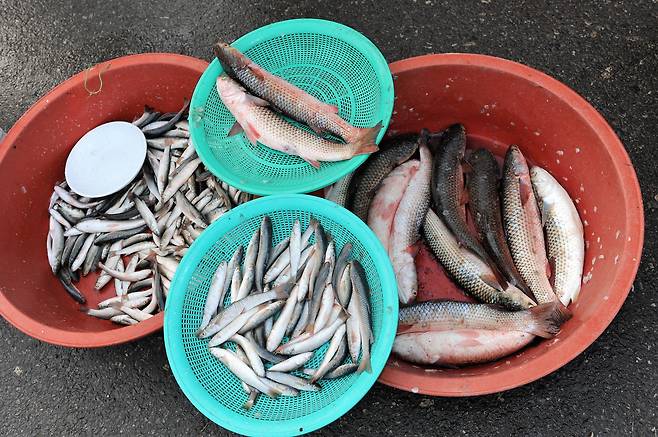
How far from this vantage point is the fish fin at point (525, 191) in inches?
108

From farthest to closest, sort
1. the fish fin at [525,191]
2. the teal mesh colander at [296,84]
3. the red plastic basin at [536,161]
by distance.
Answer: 1. the fish fin at [525,191]
2. the teal mesh colander at [296,84]
3. the red plastic basin at [536,161]

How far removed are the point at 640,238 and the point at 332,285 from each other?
134 cm

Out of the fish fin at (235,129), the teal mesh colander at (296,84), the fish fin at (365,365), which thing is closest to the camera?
the fish fin at (365,365)

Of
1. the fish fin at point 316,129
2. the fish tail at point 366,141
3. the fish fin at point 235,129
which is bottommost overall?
the fish fin at point 235,129

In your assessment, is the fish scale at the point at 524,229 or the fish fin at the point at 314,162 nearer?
the fish fin at the point at 314,162

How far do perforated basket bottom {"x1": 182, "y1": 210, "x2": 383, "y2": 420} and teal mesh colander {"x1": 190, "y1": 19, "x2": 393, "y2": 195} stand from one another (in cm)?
21

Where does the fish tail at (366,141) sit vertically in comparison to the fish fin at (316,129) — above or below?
above

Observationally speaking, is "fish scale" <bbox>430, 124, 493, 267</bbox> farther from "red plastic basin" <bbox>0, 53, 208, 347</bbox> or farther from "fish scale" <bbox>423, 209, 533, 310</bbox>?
"red plastic basin" <bbox>0, 53, 208, 347</bbox>

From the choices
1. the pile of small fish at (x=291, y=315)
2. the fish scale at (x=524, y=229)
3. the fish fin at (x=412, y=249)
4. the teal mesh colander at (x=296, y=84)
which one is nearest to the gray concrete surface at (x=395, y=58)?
the fish scale at (x=524, y=229)

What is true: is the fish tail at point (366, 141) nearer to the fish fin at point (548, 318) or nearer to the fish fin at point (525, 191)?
the fish fin at point (525, 191)

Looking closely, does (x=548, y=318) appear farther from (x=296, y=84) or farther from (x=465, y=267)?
(x=296, y=84)

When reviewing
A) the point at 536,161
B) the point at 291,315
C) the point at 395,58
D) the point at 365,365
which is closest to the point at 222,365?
the point at 291,315

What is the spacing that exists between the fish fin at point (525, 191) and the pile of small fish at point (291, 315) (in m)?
0.99

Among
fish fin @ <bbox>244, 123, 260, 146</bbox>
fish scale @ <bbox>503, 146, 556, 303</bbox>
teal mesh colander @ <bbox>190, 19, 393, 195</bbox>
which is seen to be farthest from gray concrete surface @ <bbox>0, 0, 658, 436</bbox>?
fish fin @ <bbox>244, 123, 260, 146</bbox>
